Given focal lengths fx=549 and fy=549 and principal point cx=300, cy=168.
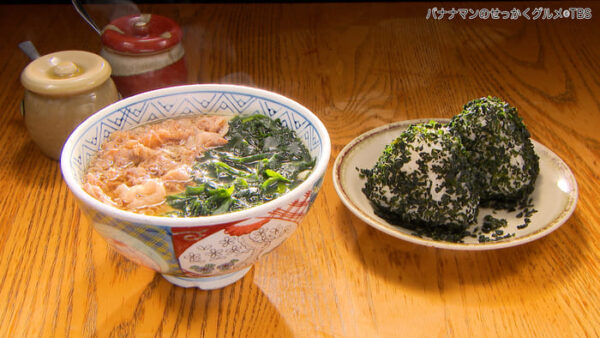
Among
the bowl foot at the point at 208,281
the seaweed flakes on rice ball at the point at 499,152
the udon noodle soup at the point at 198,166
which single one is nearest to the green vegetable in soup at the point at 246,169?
the udon noodle soup at the point at 198,166

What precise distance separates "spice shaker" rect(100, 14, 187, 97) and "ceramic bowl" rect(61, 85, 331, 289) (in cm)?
49

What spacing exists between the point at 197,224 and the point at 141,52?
0.96m

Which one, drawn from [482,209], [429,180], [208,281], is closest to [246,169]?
[208,281]

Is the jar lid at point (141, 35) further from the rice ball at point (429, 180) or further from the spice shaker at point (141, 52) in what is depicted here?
the rice ball at point (429, 180)

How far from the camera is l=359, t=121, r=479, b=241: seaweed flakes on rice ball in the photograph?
1.17 metres

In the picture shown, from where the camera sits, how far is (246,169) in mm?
1141

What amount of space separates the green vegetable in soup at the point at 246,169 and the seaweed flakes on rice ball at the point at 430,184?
0.22 meters

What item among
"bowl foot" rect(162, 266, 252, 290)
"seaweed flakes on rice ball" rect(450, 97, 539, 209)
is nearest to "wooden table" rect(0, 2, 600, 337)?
"bowl foot" rect(162, 266, 252, 290)

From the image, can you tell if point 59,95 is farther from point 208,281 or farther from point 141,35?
point 208,281

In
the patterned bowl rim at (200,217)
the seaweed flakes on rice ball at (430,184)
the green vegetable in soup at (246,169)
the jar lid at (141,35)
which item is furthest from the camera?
the jar lid at (141,35)

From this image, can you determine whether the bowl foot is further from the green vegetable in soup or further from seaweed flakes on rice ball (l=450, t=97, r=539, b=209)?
seaweed flakes on rice ball (l=450, t=97, r=539, b=209)

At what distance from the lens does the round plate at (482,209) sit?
3.60 ft

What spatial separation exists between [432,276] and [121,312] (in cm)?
62

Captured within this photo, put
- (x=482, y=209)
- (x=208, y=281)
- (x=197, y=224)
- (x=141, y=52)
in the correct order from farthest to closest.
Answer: (x=141, y=52) → (x=482, y=209) → (x=208, y=281) → (x=197, y=224)
